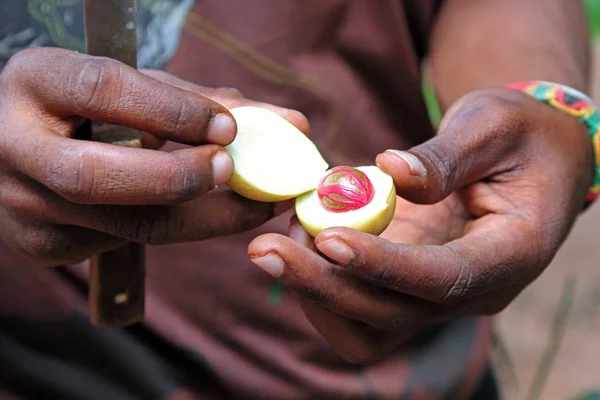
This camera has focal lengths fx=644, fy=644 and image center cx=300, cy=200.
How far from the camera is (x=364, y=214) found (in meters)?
0.54

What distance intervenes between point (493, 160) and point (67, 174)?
39cm

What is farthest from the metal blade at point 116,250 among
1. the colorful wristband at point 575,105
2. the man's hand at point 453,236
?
the colorful wristband at point 575,105

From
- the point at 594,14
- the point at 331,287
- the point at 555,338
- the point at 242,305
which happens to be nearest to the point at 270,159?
the point at 331,287

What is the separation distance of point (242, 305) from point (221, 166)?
1.35 ft

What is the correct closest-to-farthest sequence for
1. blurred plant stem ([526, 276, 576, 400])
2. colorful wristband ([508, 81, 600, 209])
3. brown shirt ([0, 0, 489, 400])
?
1. colorful wristband ([508, 81, 600, 209])
2. brown shirt ([0, 0, 489, 400])
3. blurred plant stem ([526, 276, 576, 400])

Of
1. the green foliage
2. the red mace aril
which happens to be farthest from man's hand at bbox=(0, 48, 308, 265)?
the green foliage

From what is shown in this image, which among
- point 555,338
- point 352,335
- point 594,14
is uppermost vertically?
point 352,335

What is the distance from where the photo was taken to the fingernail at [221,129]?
1.61ft

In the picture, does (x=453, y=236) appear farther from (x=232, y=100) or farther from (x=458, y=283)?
(x=232, y=100)

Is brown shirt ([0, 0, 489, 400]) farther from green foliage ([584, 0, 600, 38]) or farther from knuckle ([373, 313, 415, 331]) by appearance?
green foliage ([584, 0, 600, 38])

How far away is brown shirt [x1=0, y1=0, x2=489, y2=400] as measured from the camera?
838mm

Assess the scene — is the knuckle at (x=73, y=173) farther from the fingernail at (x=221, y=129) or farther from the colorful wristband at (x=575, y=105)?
the colorful wristband at (x=575, y=105)

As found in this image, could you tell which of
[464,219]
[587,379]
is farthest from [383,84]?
[587,379]

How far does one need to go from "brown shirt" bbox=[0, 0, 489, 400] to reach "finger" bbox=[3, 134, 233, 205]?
1.25 ft
